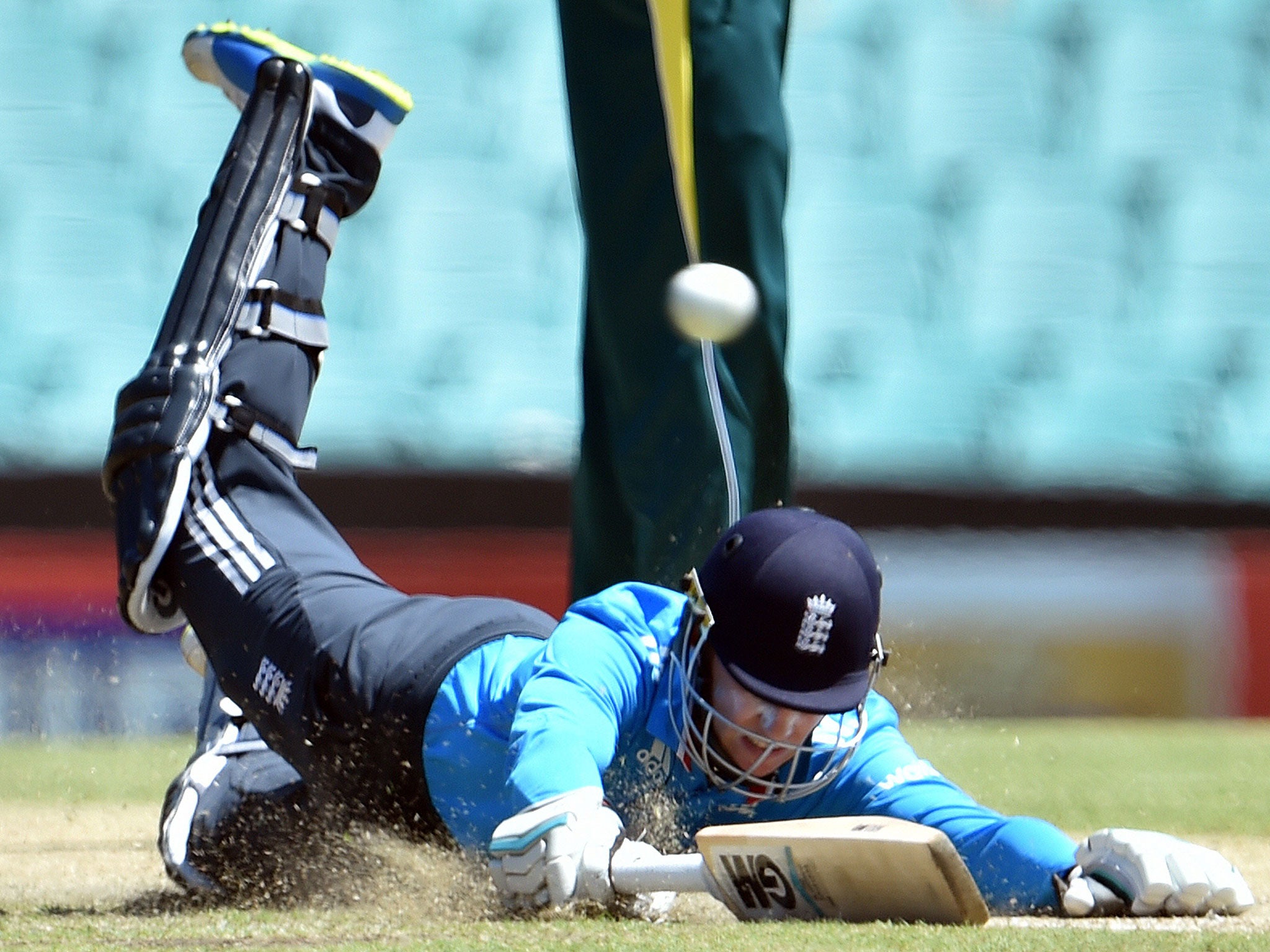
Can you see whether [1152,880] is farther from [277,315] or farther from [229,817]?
[277,315]

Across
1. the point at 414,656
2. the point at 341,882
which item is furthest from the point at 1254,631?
the point at 341,882

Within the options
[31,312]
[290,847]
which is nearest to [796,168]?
[31,312]

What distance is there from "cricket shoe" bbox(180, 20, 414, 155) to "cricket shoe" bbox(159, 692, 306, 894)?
45.7 inches

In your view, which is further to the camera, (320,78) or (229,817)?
(320,78)

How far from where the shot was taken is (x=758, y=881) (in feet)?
6.81

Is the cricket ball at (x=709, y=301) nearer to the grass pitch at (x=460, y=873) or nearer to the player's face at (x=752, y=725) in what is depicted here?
the player's face at (x=752, y=725)

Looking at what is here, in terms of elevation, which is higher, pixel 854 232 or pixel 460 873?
pixel 854 232

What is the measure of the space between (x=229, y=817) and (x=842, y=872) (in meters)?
1.24

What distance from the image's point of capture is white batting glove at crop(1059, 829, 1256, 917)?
2131mm

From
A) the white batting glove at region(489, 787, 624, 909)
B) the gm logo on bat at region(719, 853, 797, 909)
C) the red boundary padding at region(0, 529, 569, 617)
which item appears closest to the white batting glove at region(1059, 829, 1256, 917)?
the gm logo on bat at region(719, 853, 797, 909)

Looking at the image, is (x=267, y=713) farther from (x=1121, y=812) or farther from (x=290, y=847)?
(x=1121, y=812)

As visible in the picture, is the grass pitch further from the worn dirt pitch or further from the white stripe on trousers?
the white stripe on trousers

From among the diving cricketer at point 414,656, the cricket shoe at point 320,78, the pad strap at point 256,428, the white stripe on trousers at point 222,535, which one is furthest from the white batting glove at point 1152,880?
the cricket shoe at point 320,78

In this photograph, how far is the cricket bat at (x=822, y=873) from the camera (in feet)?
6.47
